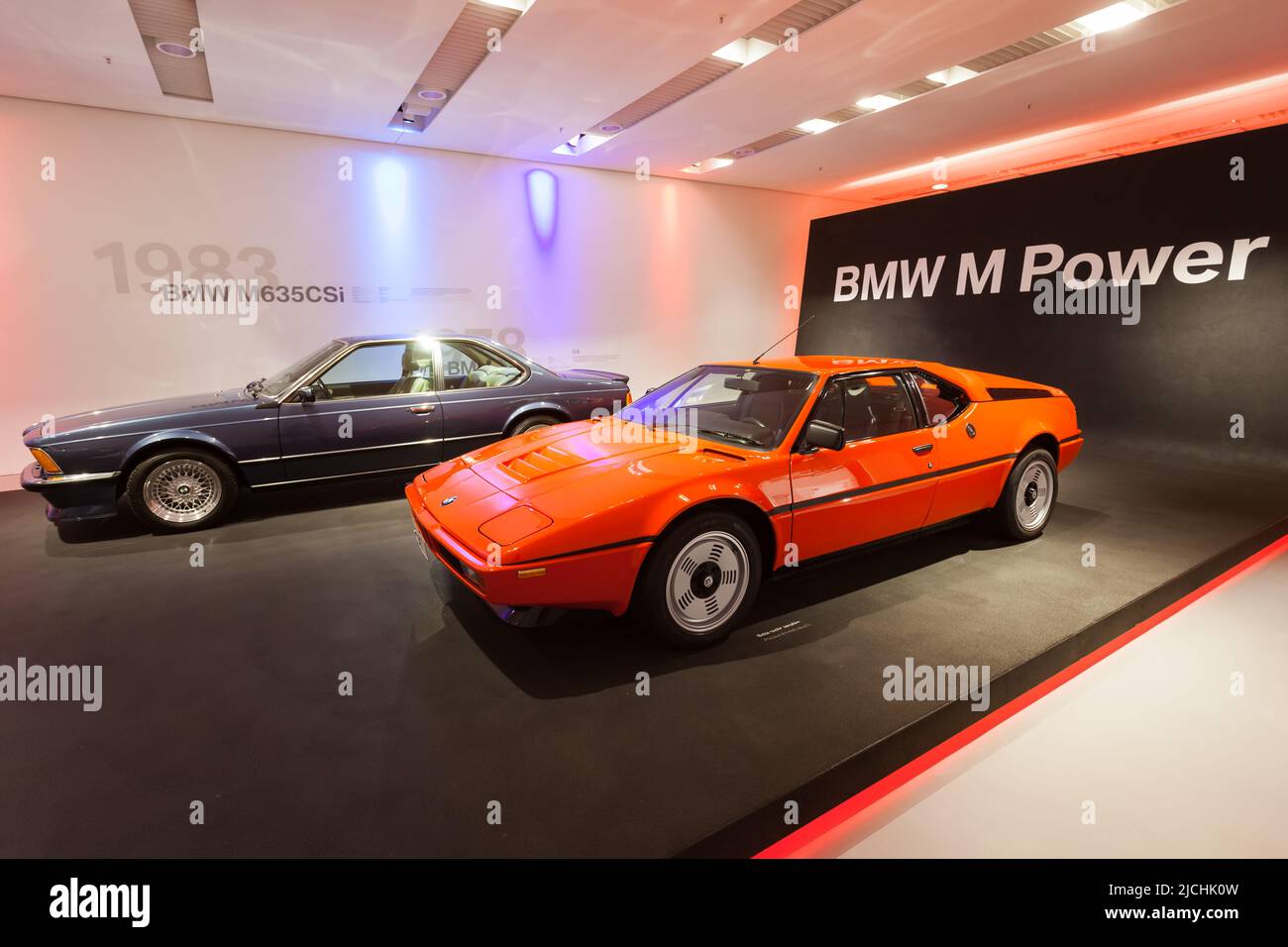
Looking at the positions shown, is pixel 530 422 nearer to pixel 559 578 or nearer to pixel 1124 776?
pixel 559 578

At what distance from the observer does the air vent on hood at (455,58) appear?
4473mm

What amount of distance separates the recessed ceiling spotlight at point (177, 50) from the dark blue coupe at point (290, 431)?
2540mm

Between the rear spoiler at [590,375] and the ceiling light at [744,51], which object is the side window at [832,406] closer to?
the rear spoiler at [590,375]

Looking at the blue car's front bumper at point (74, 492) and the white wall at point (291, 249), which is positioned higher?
the white wall at point (291, 249)

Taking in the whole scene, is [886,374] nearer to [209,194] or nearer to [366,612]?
[366,612]

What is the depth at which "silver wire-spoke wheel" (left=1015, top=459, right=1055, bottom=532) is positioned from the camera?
13.1 feet

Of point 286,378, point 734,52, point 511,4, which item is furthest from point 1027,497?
point 286,378

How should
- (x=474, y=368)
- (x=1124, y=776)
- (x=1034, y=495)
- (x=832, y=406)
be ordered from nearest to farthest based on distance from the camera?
(x=1124, y=776) → (x=832, y=406) → (x=1034, y=495) → (x=474, y=368)

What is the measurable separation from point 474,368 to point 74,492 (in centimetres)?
277

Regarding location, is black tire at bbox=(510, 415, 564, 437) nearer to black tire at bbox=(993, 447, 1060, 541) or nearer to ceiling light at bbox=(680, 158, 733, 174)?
black tire at bbox=(993, 447, 1060, 541)

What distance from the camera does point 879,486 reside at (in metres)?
3.17

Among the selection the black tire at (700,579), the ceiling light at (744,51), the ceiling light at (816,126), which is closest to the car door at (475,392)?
the black tire at (700,579)

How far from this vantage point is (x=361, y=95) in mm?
5844
